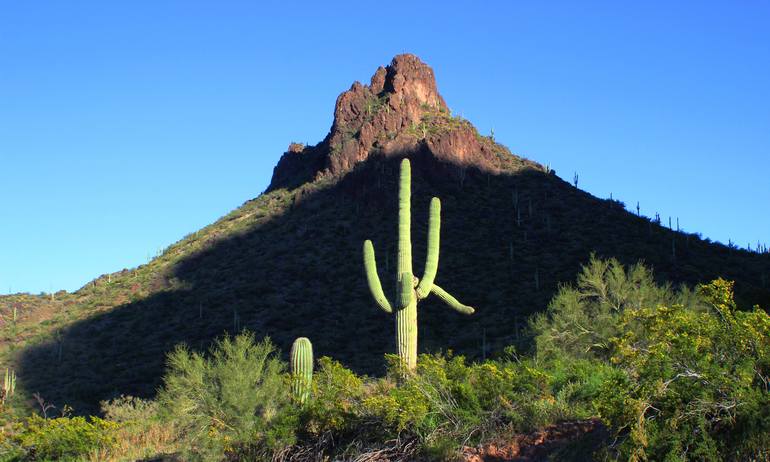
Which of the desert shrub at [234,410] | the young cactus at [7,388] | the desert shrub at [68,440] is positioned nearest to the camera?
the desert shrub at [234,410]

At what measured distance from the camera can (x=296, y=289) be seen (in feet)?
188

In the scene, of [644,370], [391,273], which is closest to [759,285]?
[391,273]

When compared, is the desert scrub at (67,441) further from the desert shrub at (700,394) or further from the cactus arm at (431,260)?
the desert shrub at (700,394)

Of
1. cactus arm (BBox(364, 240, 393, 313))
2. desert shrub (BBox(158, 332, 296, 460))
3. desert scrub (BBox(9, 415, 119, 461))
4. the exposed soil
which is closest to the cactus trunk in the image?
cactus arm (BBox(364, 240, 393, 313))

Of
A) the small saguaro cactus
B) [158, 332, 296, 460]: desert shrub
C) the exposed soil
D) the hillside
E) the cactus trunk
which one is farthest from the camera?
the hillside

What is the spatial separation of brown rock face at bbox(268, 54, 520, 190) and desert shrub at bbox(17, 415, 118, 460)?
4821cm

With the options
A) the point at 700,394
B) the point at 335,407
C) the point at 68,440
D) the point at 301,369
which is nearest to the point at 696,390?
the point at 700,394

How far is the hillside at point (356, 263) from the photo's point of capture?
48656 millimetres

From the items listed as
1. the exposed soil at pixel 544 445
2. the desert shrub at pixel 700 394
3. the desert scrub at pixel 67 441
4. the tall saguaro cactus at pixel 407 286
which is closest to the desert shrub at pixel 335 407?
the exposed soil at pixel 544 445

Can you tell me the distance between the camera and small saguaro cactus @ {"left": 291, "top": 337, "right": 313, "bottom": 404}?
18281 millimetres

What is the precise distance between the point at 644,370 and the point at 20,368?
4433 cm

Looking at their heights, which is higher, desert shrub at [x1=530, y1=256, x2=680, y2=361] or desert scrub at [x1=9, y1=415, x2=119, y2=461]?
desert shrub at [x1=530, y1=256, x2=680, y2=361]

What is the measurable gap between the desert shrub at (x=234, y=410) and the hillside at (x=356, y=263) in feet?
58.6

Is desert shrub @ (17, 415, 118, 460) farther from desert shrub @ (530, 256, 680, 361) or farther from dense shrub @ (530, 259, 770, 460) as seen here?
desert shrub @ (530, 256, 680, 361)
